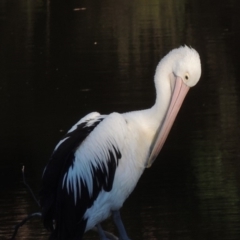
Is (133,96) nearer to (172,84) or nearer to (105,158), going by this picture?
(172,84)

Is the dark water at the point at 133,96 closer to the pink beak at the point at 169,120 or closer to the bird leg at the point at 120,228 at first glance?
the bird leg at the point at 120,228

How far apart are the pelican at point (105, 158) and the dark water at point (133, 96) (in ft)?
3.48

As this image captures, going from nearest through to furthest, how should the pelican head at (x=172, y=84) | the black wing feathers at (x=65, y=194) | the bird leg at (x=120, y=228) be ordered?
the black wing feathers at (x=65, y=194) < the bird leg at (x=120, y=228) < the pelican head at (x=172, y=84)

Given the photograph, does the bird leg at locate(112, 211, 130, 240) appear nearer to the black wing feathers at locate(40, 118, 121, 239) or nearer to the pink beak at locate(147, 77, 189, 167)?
the black wing feathers at locate(40, 118, 121, 239)

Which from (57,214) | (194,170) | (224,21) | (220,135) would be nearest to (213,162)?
(194,170)

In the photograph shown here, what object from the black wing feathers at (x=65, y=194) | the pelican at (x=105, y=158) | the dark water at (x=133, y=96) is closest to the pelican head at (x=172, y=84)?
the pelican at (x=105, y=158)

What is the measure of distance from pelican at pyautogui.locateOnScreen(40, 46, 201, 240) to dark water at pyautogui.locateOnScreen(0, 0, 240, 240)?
1.06 meters

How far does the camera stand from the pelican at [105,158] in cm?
515

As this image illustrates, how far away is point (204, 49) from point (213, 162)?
17.3ft

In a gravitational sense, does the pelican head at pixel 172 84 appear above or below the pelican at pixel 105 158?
above

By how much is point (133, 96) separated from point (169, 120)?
495 centimetres

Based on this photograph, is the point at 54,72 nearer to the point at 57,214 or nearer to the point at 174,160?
the point at 174,160

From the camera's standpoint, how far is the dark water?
22.8 ft

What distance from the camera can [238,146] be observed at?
8461mm
